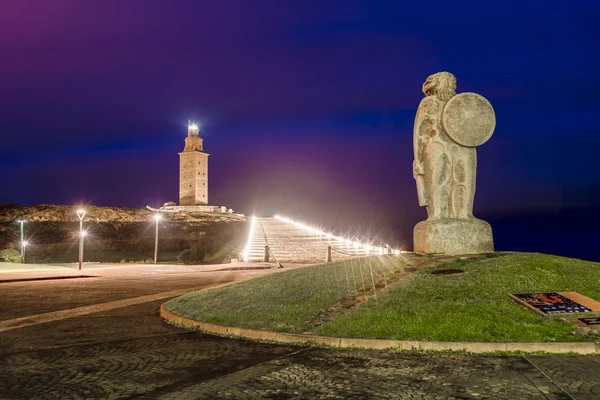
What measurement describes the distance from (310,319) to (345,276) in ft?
10.6

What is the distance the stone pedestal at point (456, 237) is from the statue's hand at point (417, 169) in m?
1.45

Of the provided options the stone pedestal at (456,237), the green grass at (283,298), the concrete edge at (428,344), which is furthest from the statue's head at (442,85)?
the concrete edge at (428,344)

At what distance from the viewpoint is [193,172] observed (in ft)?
328

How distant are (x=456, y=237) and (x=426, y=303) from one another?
14.3 ft

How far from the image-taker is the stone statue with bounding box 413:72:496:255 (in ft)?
42.0

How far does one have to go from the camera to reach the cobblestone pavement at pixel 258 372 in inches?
210

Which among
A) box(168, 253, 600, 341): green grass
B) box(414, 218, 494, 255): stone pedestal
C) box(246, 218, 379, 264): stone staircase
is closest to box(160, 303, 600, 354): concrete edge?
box(168, 253, 600, 341): green grass

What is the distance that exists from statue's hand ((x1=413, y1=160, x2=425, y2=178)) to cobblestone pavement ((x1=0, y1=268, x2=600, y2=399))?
7585 millimetres

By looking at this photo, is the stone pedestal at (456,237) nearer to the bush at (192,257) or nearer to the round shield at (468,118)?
the round shield at (468,118)

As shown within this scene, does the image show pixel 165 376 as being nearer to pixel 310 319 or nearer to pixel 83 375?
pixel 83 375

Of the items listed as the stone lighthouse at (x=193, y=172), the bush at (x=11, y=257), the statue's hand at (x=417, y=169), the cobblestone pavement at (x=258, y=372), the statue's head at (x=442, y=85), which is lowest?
the cobblestone pavement at (x=258, y=372)

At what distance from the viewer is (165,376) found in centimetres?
605

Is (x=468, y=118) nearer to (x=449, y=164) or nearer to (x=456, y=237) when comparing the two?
(x=449, y=164)

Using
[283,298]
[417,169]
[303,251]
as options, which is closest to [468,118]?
[417,169]
